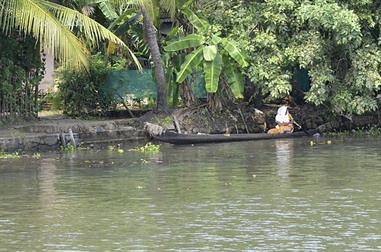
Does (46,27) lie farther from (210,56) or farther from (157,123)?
(157,123)

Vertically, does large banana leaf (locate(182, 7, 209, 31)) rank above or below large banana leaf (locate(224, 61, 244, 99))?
above

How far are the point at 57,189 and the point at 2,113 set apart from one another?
29.7ft

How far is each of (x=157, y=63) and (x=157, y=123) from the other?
1648 millimetres

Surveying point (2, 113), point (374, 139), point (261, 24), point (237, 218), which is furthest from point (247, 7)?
point (237, 218)

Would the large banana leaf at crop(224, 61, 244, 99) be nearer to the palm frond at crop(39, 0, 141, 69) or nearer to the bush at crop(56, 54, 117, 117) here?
the palm frond at crop(39, 0, 141, 69)

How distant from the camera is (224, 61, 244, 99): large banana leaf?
1009 inches

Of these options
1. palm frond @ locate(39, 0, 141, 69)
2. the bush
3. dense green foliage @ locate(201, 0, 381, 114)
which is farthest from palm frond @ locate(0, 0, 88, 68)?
the bush

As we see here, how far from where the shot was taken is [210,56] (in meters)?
24.8

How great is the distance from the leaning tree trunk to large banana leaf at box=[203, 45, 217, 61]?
1711mm

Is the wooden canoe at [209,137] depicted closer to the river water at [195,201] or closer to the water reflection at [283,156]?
the water reflection at [283,156]

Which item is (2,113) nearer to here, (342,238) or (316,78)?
(316,78)

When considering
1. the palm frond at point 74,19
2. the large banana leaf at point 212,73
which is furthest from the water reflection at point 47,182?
the large banana leaf at point 212,73

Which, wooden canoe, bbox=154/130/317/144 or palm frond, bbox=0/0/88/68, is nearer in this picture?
palm frond, bbox=0/0/88/68

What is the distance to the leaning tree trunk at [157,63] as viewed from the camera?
2580cm
